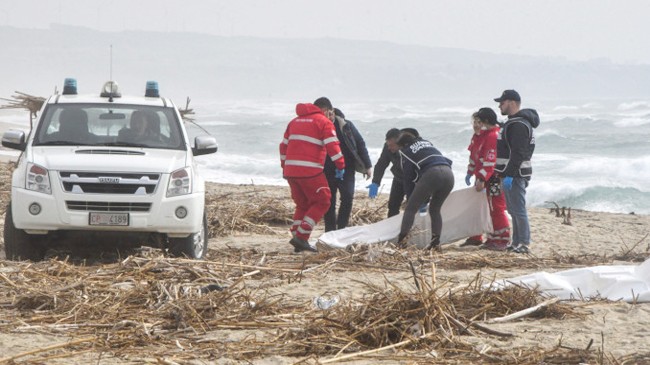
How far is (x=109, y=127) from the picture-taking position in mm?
10750

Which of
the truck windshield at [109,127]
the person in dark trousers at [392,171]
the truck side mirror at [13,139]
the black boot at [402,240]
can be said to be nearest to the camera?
the truck side mirror at [13,139]

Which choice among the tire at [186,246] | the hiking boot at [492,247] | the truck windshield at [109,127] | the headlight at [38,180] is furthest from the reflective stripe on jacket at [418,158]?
the headlight at [38,180]

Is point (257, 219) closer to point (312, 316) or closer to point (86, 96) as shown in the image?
point (86, 96)

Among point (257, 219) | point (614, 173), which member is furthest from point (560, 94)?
point (257, 219)

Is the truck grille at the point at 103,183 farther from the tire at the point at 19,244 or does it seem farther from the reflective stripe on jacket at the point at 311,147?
the reflective stripe on jacket at the point at 311,147

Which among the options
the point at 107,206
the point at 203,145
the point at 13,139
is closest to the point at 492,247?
the point at 203,145

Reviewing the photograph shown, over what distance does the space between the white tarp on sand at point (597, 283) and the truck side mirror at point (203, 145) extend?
11.6 ft

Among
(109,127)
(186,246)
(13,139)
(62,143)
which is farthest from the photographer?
(109,127)

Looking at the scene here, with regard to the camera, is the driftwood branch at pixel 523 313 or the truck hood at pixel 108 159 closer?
the driftwood branch at pixel 523 313

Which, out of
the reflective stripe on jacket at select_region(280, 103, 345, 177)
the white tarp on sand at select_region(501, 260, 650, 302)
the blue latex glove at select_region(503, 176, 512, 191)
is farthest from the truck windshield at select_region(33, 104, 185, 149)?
the white tarp on sand at select_region(501, 260, 650, 302)

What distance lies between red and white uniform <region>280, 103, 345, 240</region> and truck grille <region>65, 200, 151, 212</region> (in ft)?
7.02

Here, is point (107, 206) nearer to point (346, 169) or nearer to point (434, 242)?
point (346, 169)

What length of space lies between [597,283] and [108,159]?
4450 mm

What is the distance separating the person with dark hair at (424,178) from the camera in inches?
443
